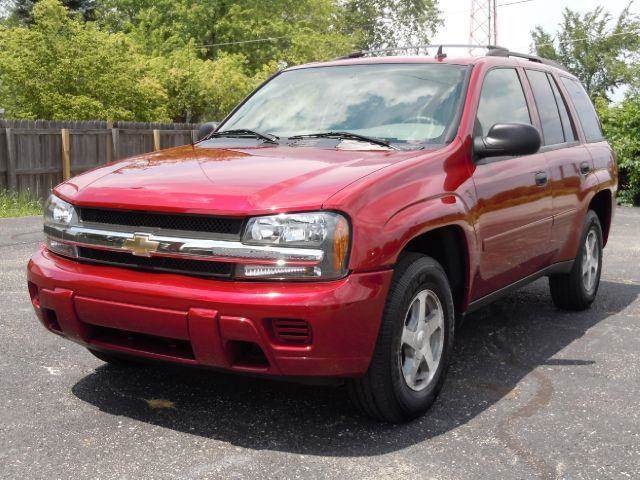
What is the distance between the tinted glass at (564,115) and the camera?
6101 millimetres

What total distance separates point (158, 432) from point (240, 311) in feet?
2.73

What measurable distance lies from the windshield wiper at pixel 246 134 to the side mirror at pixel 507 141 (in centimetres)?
110

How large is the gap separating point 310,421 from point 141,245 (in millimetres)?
1150

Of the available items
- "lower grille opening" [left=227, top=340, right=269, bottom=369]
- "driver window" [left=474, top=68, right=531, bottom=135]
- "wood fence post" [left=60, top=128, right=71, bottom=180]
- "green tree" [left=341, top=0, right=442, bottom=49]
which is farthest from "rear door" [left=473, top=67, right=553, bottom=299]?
"green tree" [left=341, top=0, right=442, bottom=49]

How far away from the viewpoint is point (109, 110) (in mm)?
25547

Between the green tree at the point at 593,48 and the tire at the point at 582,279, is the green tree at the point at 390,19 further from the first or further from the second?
the tire at the point at 582,279

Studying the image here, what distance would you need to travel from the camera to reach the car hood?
3570mm

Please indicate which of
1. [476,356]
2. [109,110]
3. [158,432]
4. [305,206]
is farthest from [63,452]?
[109,110]

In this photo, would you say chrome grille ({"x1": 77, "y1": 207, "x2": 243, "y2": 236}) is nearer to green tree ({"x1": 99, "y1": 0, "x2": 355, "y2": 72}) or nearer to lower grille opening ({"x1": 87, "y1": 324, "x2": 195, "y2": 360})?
lower grille opening ({"x1": 87, "y1": 324, "x2": 195, "y2": 360})

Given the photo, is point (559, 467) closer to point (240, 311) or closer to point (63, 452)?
point (240, 311)

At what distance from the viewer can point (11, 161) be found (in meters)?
16.7

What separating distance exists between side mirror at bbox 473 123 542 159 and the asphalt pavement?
125 centimetres

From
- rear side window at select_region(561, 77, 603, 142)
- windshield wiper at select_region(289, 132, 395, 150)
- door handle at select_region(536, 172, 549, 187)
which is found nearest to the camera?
windshield wiper at select_region(289, 132, 395, 150)

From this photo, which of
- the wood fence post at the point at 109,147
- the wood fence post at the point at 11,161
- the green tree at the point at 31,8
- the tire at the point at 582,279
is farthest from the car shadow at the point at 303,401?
the green tree at the point at 31,8
